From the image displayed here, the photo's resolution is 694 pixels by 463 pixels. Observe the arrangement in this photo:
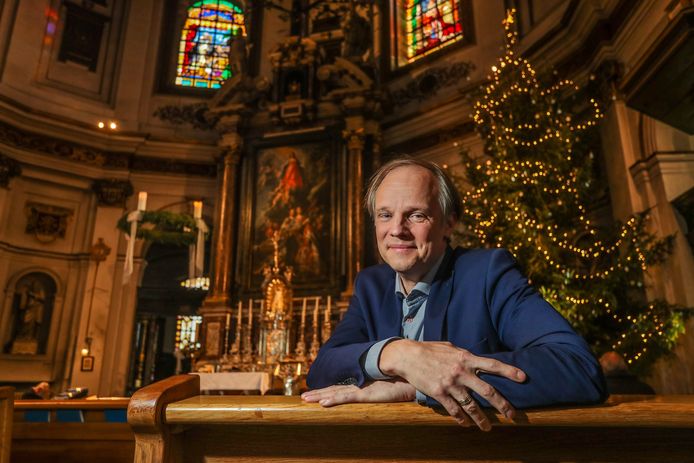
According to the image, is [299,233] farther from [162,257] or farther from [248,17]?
[162,257]

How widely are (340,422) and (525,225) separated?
486 centimetres

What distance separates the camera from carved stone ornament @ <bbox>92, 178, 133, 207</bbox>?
1080 centimetres

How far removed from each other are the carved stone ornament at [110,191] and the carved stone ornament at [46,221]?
0.70 m

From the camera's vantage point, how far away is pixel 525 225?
5379 mm

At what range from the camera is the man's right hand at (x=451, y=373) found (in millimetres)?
915

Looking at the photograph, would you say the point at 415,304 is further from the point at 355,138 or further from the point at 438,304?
the point at 355,138

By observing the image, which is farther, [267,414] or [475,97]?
[475,97]

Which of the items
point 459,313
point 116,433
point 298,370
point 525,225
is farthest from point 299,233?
point 459,313

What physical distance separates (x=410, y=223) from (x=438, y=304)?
246 millimetres

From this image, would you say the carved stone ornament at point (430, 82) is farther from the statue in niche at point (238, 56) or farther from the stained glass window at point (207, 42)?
the stained glass window at point (207, 42)

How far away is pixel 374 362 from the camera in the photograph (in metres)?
1.15

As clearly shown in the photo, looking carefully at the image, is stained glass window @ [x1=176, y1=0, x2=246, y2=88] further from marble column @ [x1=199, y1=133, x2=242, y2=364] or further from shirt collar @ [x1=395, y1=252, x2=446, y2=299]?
shirt collar @ [x1=395, y1=252, x2=446, y2=299]

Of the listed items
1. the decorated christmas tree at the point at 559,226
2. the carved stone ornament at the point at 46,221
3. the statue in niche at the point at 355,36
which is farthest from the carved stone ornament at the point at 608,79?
the carved stone ornament at the point at 46,221

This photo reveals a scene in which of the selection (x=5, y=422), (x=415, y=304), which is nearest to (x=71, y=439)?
(x=5, y=422)
